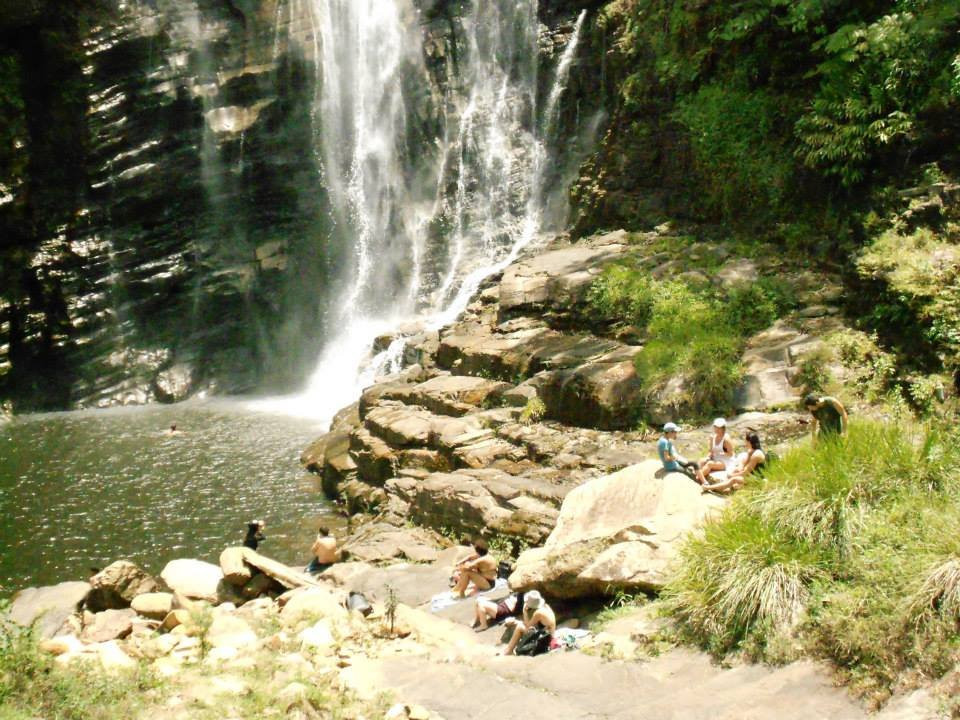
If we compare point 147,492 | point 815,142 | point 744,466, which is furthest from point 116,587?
point 815,142

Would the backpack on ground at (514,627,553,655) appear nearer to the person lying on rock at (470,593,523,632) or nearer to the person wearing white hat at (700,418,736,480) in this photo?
the person lying on rock at (470,593,523,632)

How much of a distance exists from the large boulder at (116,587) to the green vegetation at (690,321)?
8.14 m

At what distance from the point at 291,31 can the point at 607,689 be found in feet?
89.7

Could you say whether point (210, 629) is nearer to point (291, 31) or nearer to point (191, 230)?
point (191, 230)

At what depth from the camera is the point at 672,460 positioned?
930 centimetres

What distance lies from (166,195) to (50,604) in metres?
19.6

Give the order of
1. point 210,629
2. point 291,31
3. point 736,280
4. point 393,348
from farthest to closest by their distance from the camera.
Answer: point 291,31 → point 393,348 → point 736,280 → point 210,629

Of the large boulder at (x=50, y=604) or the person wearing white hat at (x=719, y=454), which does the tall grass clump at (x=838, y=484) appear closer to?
the person wearing white hat at (x=719, y=454)

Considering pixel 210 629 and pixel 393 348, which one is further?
pixel 393 348

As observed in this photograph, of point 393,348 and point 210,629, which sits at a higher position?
point 210,629

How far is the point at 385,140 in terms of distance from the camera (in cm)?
2827

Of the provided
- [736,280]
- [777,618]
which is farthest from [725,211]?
[777,618]

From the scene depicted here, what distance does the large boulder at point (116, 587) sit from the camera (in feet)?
37.0

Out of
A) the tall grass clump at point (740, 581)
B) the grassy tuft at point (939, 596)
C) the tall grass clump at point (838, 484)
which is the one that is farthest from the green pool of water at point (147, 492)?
the grassy tuft at point (939, 596)
